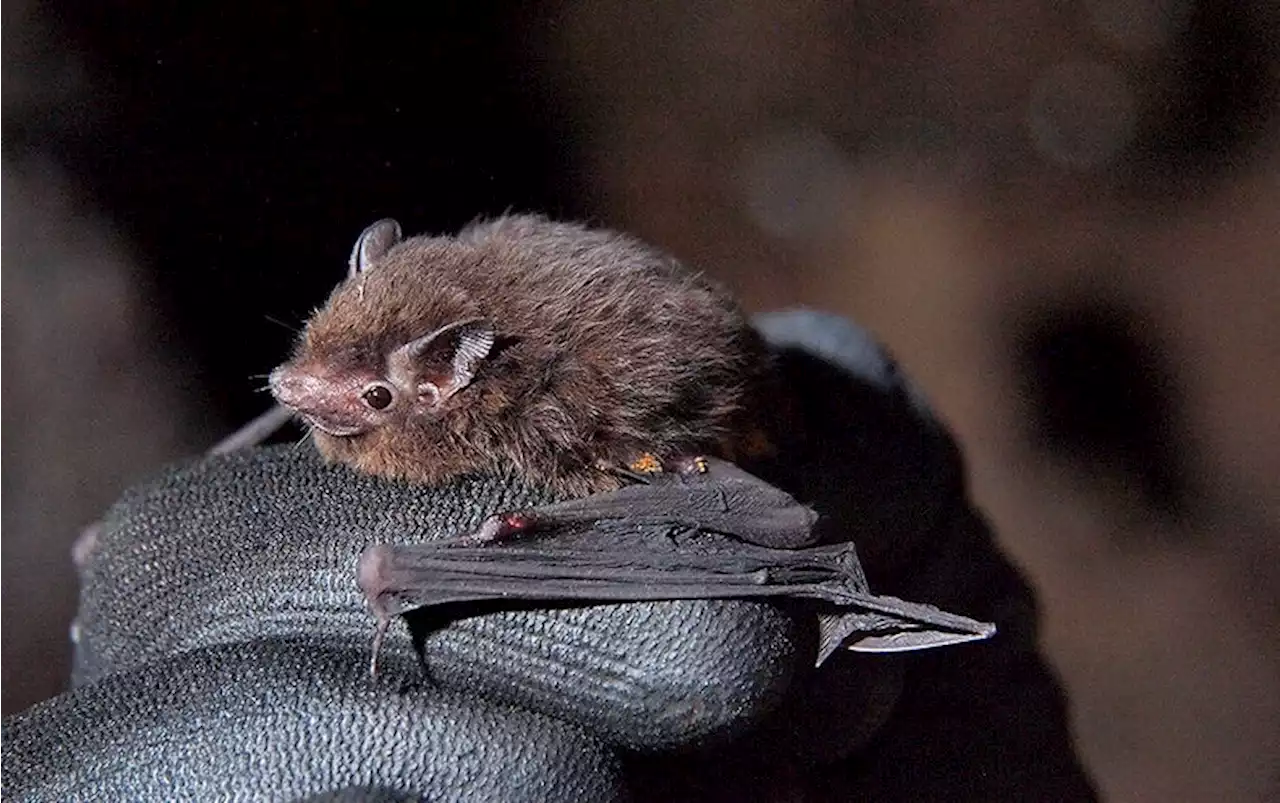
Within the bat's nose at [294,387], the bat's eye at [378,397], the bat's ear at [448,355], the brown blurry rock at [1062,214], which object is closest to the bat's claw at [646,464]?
the bat's ear at [448,355]

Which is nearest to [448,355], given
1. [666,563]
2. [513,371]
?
[513,371]

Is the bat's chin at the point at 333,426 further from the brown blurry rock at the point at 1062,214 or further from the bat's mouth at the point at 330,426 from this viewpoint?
the brown blurry rock at the point at 1062,214

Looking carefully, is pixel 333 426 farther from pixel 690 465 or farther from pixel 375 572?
pixel 690 465

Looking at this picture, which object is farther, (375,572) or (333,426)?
(333,426)

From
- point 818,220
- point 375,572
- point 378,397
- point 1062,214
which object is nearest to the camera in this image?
point 375,572

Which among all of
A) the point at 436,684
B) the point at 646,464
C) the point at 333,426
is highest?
the point at 333,426

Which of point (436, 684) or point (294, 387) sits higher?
point (294, 387)

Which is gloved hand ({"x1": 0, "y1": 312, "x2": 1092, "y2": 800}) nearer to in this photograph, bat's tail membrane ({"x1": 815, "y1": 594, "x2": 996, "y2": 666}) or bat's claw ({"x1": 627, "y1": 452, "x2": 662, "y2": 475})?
bat's tail membrane ({"x1": 815, "y1": 594, "x2": 996, "y2": 666})
